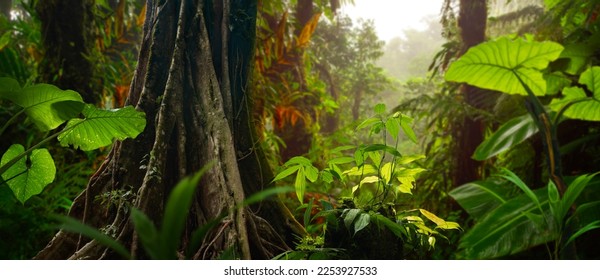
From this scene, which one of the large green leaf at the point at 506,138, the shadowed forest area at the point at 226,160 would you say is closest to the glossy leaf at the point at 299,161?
the shadowed forest area at the point at 226,160

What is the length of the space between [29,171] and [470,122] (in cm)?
394

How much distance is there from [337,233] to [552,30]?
3.29 metres

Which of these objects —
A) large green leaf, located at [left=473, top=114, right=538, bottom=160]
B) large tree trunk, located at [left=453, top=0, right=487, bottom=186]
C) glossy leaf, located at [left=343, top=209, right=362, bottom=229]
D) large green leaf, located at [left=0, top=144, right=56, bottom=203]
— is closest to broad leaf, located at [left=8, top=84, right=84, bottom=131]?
large green leaf, located at [left=0, top=144, right=56, bottom=203]

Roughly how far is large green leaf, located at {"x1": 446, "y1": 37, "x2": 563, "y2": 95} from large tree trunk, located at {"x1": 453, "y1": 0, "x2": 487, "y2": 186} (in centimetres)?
207

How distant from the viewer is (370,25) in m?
12.2

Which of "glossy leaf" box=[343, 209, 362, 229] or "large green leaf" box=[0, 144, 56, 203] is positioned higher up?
"large green leaf" box=[0, 144, 56, 203]

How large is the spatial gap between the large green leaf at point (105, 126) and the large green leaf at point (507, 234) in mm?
1605

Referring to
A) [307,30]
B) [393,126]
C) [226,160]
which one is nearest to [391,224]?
[393,126]

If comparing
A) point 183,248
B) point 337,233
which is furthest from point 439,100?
point 183,248

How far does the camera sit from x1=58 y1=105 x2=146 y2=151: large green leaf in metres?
1.66

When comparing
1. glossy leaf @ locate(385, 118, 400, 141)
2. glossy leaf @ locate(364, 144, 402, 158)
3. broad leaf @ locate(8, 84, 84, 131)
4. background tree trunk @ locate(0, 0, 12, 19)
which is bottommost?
glossy leaf @ locate(364, 144, 402, 158)

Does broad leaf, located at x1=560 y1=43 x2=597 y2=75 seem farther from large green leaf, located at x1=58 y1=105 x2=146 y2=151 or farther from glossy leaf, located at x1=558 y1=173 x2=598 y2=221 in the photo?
large green leaf, located at x1=58 y1=105 x2=146 y2=151

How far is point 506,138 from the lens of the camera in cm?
255

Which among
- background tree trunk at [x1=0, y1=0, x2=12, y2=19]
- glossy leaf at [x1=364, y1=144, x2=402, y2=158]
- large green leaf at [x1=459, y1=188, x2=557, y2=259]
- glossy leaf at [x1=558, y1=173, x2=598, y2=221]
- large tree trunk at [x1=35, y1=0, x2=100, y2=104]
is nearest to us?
glossy leaf at [x1=558, y1=173, x2=598, y2=221]
